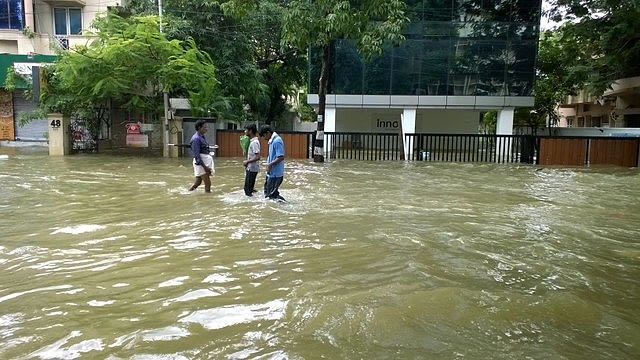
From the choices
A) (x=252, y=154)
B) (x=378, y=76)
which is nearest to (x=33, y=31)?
(x=378, y=76)

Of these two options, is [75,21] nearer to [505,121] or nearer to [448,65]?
[448,65]

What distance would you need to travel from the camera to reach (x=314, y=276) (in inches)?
220

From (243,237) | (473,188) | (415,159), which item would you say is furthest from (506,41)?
(243,237)

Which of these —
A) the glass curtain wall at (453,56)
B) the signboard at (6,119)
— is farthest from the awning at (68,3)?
the glass curtain wall at (453,56)

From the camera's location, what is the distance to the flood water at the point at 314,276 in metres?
3.98

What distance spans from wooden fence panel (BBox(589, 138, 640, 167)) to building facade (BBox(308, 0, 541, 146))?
6.65 metres

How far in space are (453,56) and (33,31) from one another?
22.3m

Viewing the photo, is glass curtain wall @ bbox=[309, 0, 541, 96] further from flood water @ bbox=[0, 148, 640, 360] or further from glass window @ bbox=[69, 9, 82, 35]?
flood water @ bbox=[0, 148, 640, 360]

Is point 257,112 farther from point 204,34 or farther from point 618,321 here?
point 618,321

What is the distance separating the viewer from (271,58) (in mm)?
32469

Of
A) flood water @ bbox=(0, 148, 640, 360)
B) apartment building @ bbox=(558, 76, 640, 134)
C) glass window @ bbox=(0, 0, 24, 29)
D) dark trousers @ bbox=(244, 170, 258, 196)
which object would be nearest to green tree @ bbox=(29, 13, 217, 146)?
flood water @ bbox=(0, 148, 640, 360)

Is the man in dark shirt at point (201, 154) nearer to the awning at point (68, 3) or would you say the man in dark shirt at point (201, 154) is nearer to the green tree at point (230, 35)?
the green tree at point (230, 35)

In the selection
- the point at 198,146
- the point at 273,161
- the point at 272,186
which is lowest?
the point at 272,186

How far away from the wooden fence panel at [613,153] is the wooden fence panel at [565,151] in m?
0.36
